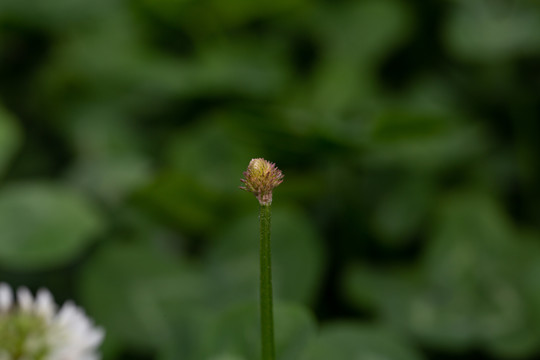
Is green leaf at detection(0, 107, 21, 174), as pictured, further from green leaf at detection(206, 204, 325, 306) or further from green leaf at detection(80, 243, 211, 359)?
green leaf at detection(206, 204, 325, 306)

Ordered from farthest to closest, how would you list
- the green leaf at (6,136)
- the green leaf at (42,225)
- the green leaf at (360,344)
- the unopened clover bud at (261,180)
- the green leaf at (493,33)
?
the green leaf at (493,33), the green leaf at (6,136), the green leaf at (42,225), the green leaf at (360,344), the unopened clover bud at (261,180)

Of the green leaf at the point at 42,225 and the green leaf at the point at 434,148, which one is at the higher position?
the green leaf at the point at 434,148

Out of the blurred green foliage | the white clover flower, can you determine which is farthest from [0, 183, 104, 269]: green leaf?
the white clover flower

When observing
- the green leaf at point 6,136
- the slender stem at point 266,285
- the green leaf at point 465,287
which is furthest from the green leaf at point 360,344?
the green leaf at point 6,136

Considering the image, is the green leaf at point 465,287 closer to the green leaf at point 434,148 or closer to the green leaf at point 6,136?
the green leaf at point 434,148

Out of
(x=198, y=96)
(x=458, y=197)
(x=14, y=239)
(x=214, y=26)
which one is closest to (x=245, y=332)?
(x=14, y=239)

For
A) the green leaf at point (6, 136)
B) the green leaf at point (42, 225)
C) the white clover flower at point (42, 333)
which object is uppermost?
the green leaf at point (6, 136)

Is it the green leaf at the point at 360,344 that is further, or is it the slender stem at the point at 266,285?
the green leaf at the point at 360,344
